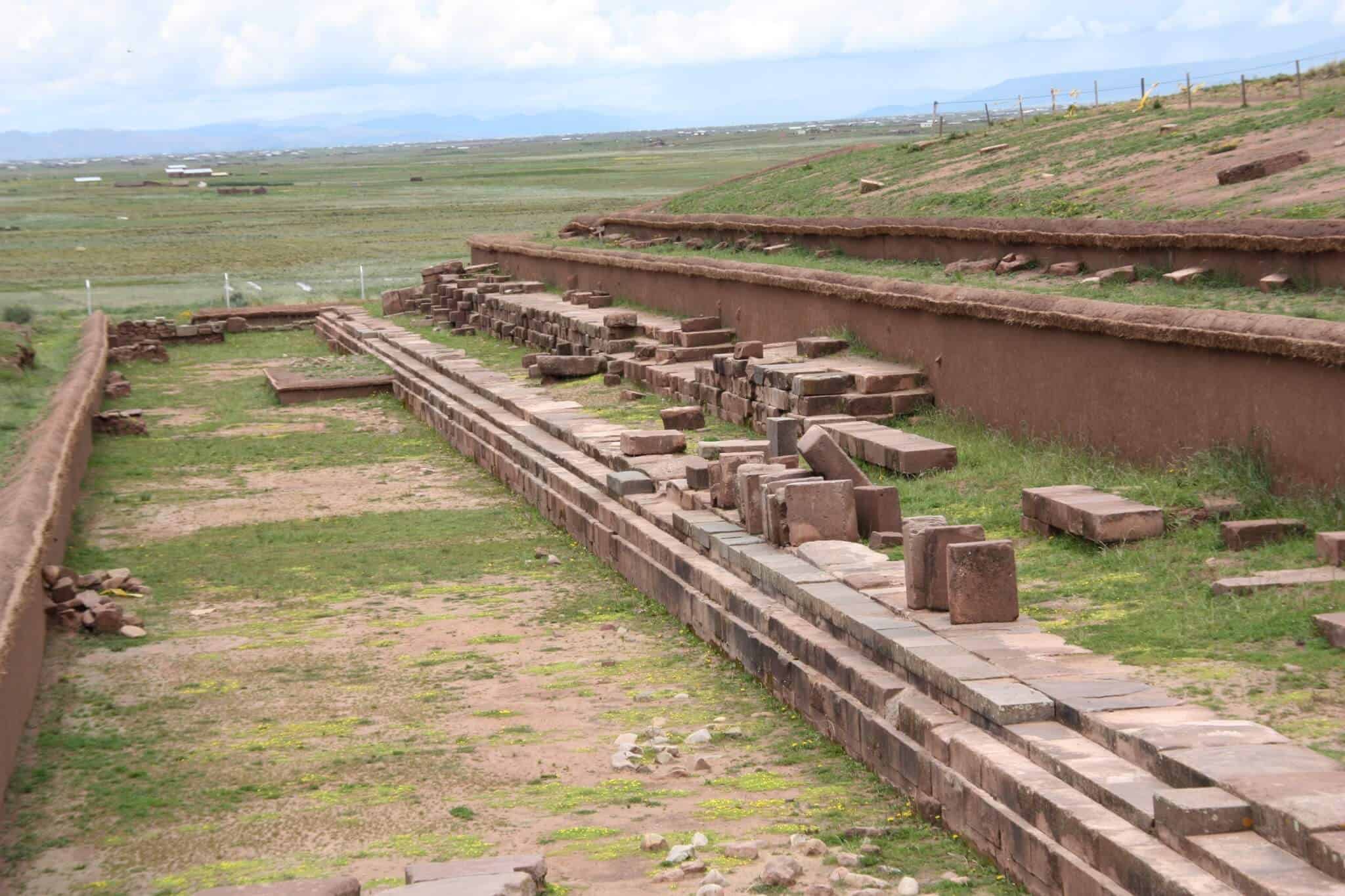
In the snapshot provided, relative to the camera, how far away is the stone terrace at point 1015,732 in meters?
5.54

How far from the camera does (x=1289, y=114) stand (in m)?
22.1

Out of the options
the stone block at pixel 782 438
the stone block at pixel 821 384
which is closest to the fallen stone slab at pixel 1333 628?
the stone block at pixel 782 438

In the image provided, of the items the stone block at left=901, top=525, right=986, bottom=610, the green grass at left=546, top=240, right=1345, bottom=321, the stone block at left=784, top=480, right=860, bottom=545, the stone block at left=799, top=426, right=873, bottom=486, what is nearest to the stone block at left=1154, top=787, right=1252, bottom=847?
the stone block at left=901, top=525, right=986, bottom=610

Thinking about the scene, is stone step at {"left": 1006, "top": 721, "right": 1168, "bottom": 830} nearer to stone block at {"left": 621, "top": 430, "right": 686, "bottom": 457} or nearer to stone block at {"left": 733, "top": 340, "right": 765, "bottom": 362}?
stone block at {"left": 621, "top": 430, "right": 686, "bottom": 457}

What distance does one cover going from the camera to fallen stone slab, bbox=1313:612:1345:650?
7629 millimetres

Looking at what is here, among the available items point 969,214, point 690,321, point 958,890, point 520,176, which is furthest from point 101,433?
point 520,176

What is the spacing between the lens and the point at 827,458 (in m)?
11.5

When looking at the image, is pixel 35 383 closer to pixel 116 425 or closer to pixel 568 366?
pixel 116 425

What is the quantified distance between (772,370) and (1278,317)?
598cm

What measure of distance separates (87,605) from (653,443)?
5258mm

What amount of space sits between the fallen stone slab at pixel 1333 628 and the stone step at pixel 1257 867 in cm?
240

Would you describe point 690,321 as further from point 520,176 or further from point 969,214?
point 520,176

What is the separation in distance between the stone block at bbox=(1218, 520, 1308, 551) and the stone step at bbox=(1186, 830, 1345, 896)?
4257mm

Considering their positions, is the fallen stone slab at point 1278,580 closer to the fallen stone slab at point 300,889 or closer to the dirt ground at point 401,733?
the dirt ground at point 401,733
